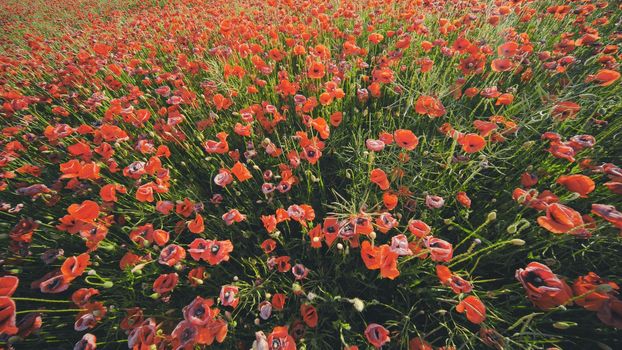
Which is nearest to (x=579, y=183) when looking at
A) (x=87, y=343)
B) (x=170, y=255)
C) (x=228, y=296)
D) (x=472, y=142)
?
(x=472, y=142)

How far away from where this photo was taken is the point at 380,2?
13.1ft

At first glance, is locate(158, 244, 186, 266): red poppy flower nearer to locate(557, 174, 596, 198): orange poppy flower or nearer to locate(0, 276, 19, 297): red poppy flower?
locate(0, 276, 19, 297): red poppy flower

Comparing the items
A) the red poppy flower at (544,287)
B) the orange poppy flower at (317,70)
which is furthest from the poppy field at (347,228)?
the orange poppy flower at (317,70)

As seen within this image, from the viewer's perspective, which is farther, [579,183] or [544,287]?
[579,183]

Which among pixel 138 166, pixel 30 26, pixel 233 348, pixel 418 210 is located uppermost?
pixel 30 26

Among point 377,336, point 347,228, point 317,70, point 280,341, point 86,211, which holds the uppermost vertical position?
point 317,70

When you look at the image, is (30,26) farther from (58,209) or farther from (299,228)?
(299,228)

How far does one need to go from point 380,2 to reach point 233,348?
15.7 ft

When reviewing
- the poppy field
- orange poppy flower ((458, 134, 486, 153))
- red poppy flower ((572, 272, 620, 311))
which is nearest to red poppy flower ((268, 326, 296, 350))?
the poppy field

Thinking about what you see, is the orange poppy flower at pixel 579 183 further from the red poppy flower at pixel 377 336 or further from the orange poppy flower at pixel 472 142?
the red poppy flower at pixel 377 336

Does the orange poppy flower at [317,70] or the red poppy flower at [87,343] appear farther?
the orange poppy flower at [317,70]

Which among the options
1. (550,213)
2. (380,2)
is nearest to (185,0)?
(380,2)

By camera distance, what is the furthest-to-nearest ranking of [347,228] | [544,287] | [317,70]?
[317,70] → [347,228] → [544,287]

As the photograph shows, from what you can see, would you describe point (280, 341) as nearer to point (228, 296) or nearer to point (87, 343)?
point (228, 296)
